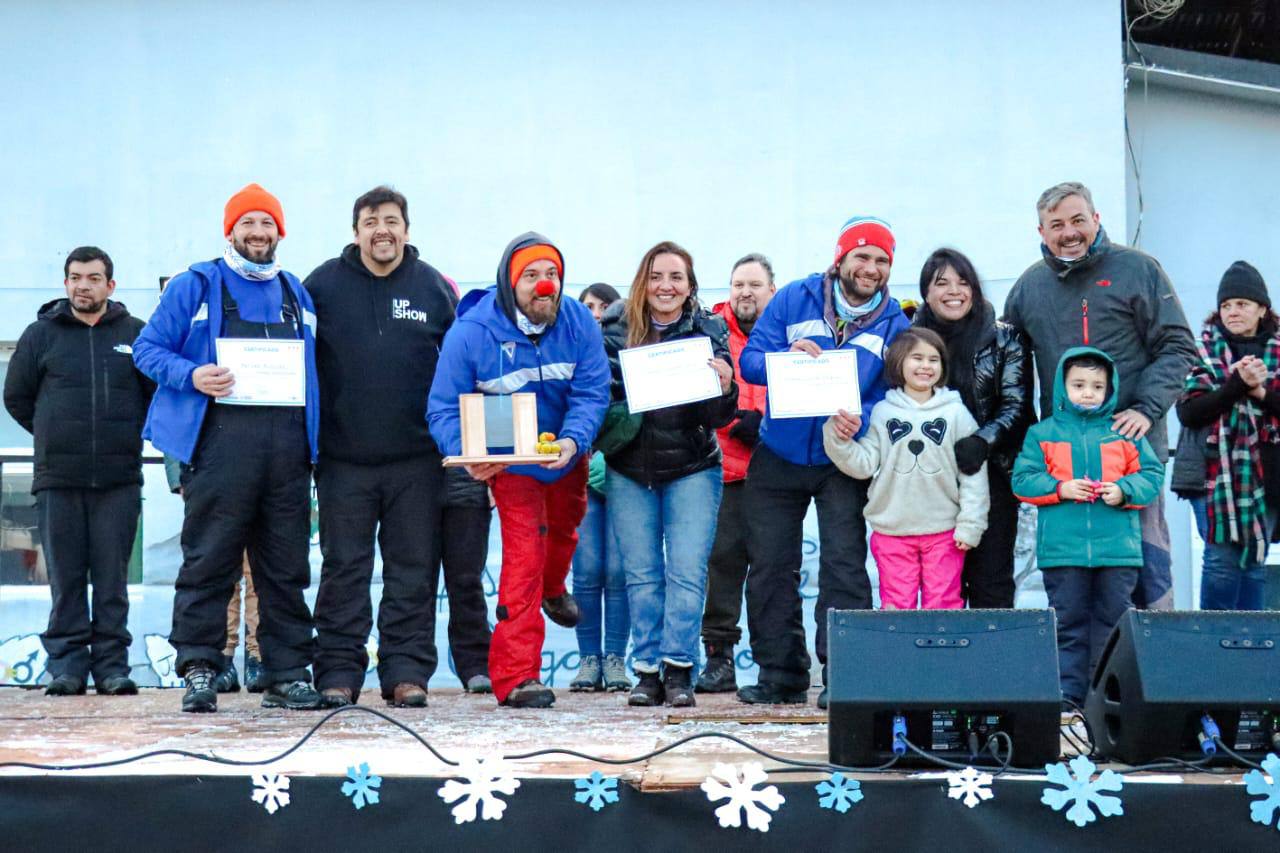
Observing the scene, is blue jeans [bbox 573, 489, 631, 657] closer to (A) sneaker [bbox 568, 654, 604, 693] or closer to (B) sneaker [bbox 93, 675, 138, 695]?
(A) sneaker [bbox 568, 654, 604, 693]

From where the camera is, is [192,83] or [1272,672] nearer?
[1272,672]

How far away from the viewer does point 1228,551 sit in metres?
5.75

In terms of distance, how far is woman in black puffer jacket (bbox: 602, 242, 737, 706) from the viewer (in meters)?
5.13

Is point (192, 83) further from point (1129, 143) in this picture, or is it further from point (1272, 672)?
point (1272, 672)

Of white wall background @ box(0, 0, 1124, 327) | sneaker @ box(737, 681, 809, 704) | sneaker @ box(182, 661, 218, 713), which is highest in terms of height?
white wall background @ box(0, 0, 1124, 327)

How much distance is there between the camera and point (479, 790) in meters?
2.98

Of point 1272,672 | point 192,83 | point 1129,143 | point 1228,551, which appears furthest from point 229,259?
point 1129,143

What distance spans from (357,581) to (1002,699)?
2795 mm

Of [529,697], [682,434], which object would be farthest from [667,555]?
[529,697]

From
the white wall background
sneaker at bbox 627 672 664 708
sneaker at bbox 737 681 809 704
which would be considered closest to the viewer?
sneaker at bbox 627 672 664 708

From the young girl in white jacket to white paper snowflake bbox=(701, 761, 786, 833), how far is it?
6.80ft

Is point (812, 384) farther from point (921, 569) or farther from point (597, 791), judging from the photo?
point (597, 791)

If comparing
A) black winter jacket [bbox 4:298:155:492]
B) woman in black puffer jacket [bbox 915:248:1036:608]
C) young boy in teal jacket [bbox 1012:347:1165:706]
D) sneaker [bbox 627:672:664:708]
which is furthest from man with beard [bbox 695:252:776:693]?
black winter jacket [bbox 4:298:155:492]

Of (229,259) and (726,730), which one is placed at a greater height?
(229,259)
